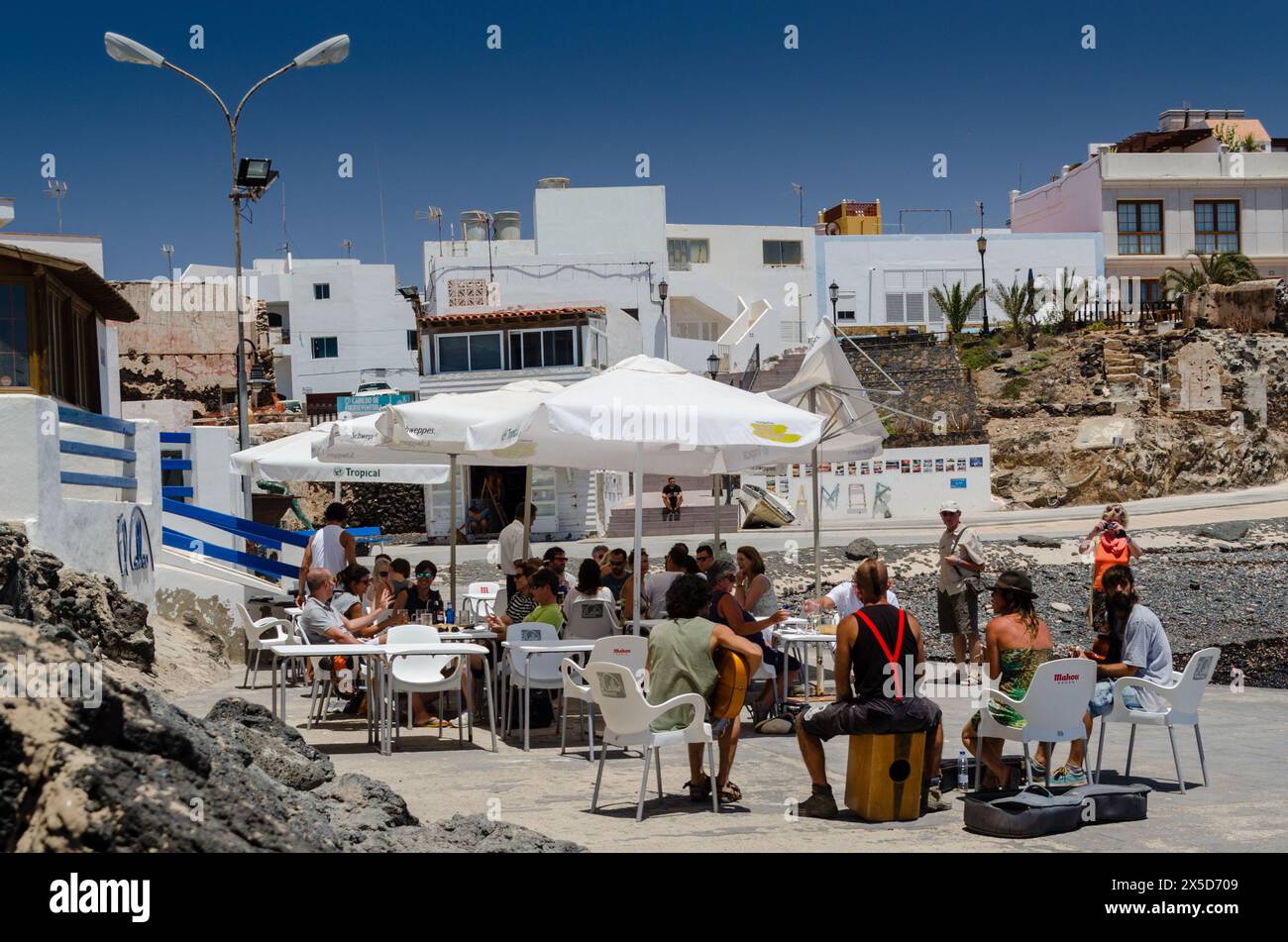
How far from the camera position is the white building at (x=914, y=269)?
2047 inches

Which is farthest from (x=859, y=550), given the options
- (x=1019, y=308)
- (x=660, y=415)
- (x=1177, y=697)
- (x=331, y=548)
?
(x=1019, y=308)

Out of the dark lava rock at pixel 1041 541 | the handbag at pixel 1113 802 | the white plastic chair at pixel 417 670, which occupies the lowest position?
the handbag at pixel 1113 802

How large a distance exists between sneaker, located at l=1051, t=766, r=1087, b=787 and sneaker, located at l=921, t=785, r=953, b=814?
0.61 metres

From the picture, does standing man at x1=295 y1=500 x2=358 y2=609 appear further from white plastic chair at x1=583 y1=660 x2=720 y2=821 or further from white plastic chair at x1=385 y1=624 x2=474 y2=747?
white plastic chair at x1=583 y1=660 x2=720 y2=821

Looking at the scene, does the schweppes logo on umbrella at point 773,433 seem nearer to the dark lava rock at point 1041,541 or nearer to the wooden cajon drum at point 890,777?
the wooden cajon drum at point 890,777

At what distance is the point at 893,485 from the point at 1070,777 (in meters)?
26.3

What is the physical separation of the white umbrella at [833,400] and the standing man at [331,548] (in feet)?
14.6

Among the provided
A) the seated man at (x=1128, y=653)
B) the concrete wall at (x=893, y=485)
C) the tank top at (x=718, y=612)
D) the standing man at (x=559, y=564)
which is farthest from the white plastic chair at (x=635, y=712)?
the concrete wall at (x=893, y=485)

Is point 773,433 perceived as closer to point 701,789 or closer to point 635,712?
point 701,789

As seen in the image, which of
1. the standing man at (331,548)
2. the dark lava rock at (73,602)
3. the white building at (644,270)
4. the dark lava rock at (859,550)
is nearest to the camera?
the dark lava rock at (73,602)

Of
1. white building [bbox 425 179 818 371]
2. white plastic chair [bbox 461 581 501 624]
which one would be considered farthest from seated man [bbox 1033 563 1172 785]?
white building [bbox 425 179 818 371]

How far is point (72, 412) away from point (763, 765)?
22.1ft

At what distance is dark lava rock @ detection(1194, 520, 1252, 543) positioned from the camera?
1038 inches

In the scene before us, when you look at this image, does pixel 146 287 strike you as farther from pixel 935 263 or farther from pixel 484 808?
pixel 484 808
